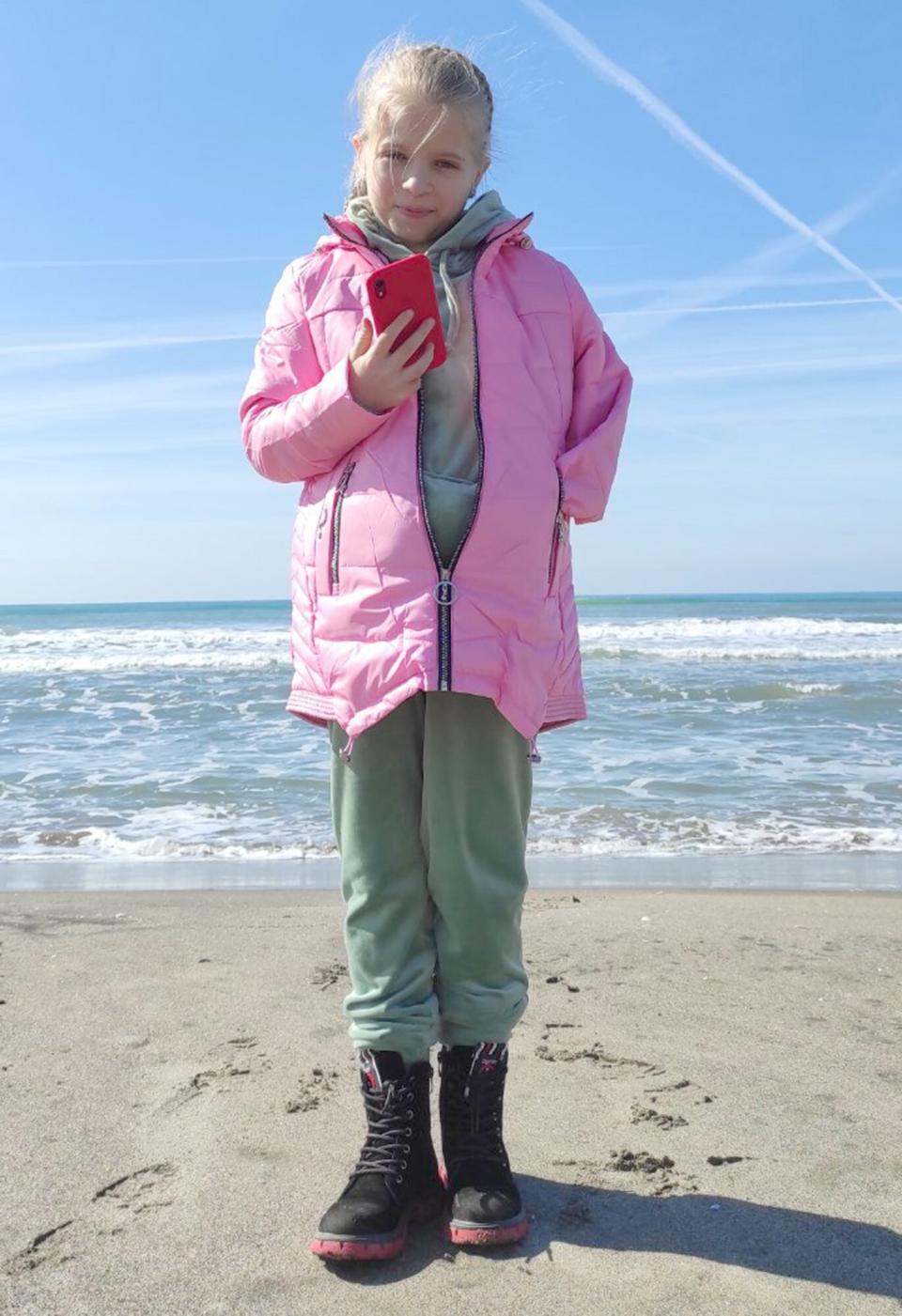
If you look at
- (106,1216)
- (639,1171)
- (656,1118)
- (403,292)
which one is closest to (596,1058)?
(656,1118)

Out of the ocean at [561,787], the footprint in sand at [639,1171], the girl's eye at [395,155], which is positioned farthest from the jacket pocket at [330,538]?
the ocean at [561,787]

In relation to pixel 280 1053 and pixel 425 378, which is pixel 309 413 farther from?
pixel 280 1053

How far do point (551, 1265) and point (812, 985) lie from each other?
66.4 inches

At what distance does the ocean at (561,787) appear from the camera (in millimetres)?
5246

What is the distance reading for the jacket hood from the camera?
6.85 ft

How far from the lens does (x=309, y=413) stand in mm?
2029

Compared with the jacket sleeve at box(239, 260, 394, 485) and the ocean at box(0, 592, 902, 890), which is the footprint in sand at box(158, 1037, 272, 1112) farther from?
the ocean at box(0, 592, 902, 890)

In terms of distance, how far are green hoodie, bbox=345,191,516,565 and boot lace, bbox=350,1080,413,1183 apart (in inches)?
36.7

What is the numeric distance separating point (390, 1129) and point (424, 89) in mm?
1813

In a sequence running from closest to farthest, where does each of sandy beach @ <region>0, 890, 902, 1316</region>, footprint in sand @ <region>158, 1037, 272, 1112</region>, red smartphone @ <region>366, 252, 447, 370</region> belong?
sandy beach @ <region>0, 890, 902, 1316</region>, red smartphone @ <region>366, 252, 447, 370</region>, footprint in sand @ <region>158, 1037, 272, 1112</region>

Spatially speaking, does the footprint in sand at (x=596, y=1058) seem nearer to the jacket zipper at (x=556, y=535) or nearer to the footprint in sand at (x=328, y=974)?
the footprint in sand at (x=328, y=974)

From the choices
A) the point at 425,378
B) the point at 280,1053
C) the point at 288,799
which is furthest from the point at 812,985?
the point at 288,799

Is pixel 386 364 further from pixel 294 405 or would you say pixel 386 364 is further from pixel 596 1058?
pixel 596 1058

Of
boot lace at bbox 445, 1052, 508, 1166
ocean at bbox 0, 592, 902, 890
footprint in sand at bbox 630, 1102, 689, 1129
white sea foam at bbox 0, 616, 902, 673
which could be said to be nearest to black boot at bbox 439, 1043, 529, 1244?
boot lace at bbox 445, 1052, 508, 1166
